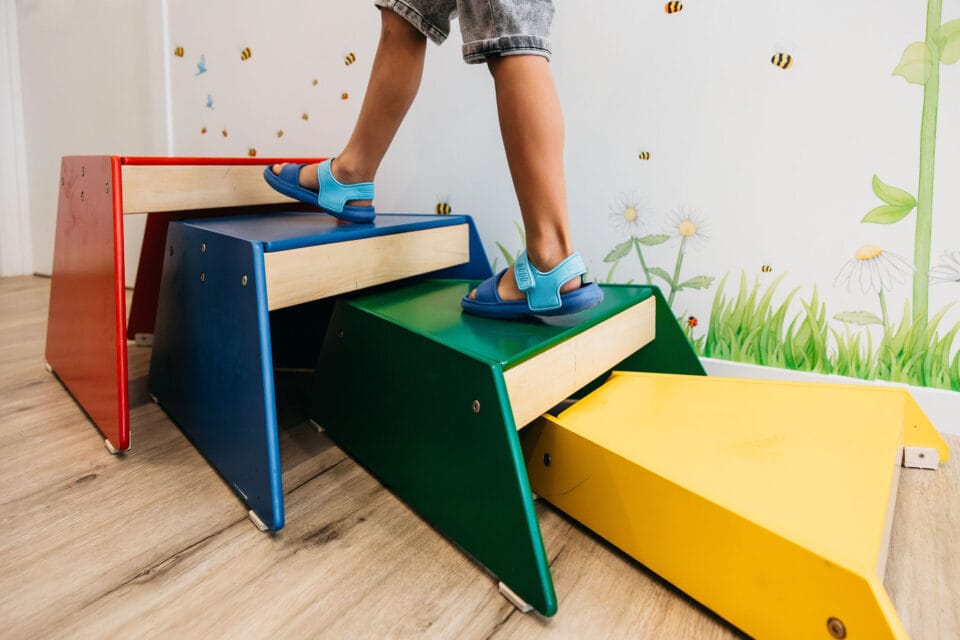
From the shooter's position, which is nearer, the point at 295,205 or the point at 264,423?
the point at 264,423

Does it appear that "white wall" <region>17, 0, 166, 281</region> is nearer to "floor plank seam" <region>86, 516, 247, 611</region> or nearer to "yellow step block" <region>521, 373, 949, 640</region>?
"floor plank seam" <region>86, 516, 247, 611</region>

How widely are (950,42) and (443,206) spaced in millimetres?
954

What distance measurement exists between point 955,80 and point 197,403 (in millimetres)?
1269

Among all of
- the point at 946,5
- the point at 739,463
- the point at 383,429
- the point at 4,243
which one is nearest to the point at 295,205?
the point at 383,429

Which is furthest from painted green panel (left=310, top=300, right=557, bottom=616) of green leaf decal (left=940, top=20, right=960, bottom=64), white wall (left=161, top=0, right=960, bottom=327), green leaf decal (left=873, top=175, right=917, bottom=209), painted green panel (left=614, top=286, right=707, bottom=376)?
green leaf decal (left=940, top=20, right=960, bottom=64)

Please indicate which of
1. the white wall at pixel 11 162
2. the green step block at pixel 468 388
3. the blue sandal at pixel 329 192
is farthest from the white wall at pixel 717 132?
the white wall at pixel 11 162

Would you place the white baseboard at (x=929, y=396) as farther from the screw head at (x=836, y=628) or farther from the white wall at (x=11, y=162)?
the white wall at (x=11, y=162)

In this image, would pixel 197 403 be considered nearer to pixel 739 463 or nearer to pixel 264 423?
pixel 264 423

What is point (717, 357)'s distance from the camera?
118cm

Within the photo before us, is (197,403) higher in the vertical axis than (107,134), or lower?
lower

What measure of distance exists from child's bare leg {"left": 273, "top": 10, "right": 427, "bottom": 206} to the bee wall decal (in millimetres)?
592

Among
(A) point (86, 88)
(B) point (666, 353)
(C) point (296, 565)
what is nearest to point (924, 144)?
(B) point (666, 353)

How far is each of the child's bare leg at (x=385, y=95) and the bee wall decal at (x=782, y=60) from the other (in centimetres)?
59

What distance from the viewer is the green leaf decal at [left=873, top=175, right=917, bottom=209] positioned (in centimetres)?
99
